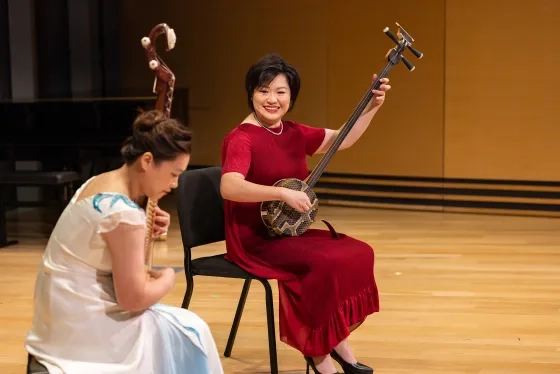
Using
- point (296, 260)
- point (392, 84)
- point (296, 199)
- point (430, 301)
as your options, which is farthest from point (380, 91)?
point (392, 84)

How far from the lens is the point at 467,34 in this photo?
714 cm

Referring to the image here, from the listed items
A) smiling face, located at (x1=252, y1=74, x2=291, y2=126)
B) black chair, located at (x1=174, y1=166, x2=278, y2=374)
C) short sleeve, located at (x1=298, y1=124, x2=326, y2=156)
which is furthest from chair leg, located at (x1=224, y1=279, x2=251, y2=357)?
smiling face, located at (x1=252, y1=74, x2=291, y2=126)

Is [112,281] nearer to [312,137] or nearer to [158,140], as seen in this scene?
[158,140]

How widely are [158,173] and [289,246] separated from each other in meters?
1.08

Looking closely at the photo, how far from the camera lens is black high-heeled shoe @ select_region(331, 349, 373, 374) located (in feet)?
10.8

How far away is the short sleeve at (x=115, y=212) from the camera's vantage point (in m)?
2.08

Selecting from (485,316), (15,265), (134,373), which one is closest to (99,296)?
(134,373)

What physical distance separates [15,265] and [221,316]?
69.6 inches

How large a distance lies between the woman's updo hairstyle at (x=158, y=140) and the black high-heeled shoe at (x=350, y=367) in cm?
134

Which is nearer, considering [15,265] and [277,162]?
[277,162]

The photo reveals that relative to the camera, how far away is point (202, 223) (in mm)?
3385

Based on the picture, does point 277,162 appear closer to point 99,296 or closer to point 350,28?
point 99,296

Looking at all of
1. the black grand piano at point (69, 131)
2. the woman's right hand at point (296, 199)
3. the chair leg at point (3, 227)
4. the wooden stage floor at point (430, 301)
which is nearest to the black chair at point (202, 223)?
the woman's right hand at point (296, 199)

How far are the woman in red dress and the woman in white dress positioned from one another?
0.88m
